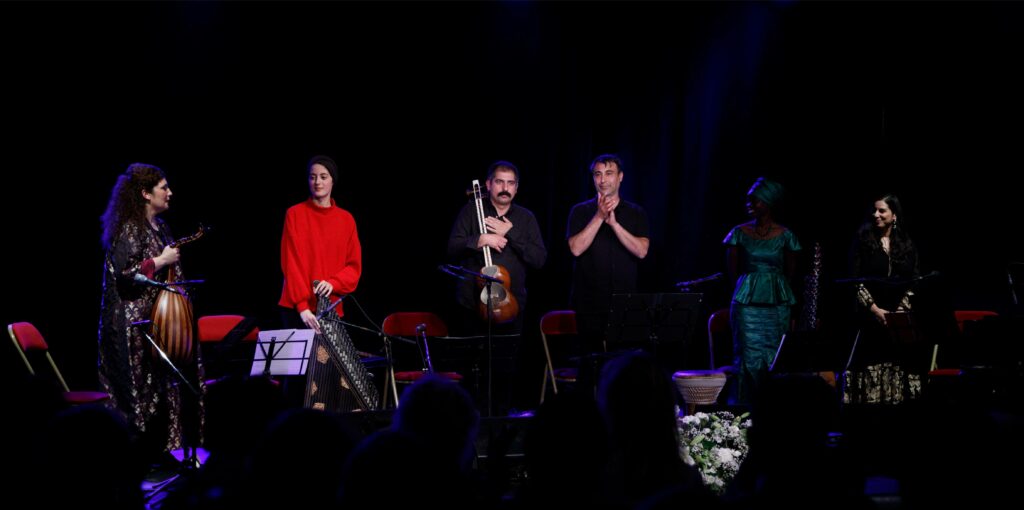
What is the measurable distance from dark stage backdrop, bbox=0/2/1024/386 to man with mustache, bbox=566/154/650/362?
1057 millimetres

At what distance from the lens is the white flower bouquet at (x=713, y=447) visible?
4234 millimetres

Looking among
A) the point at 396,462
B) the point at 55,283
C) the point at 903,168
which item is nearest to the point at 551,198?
the point at 903,168

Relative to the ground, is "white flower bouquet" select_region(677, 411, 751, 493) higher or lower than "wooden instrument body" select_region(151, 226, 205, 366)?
lower

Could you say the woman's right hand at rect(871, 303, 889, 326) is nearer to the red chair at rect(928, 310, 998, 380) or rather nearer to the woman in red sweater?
the red chair at rect(928, 310, 998, 380)

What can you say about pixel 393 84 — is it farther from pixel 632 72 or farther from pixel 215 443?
pixel 215 443

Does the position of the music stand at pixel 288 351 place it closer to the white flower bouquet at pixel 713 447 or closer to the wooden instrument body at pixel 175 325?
the wooden instrument body at pixel 175 325

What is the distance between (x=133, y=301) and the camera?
5.69 meters

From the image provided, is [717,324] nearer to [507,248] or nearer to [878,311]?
[878,311]

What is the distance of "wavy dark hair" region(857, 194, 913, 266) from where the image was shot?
7.03 meters

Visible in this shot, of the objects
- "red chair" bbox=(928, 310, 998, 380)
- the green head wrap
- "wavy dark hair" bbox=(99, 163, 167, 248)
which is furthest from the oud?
"red chair" bbox=(928, 310, 998, 380)

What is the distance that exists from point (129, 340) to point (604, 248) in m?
3.16

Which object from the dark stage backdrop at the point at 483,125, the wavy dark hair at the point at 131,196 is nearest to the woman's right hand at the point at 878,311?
the dark stage backdrop at the point at 483,125

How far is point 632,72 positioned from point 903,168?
2.52m

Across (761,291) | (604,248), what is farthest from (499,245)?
(761,291)
